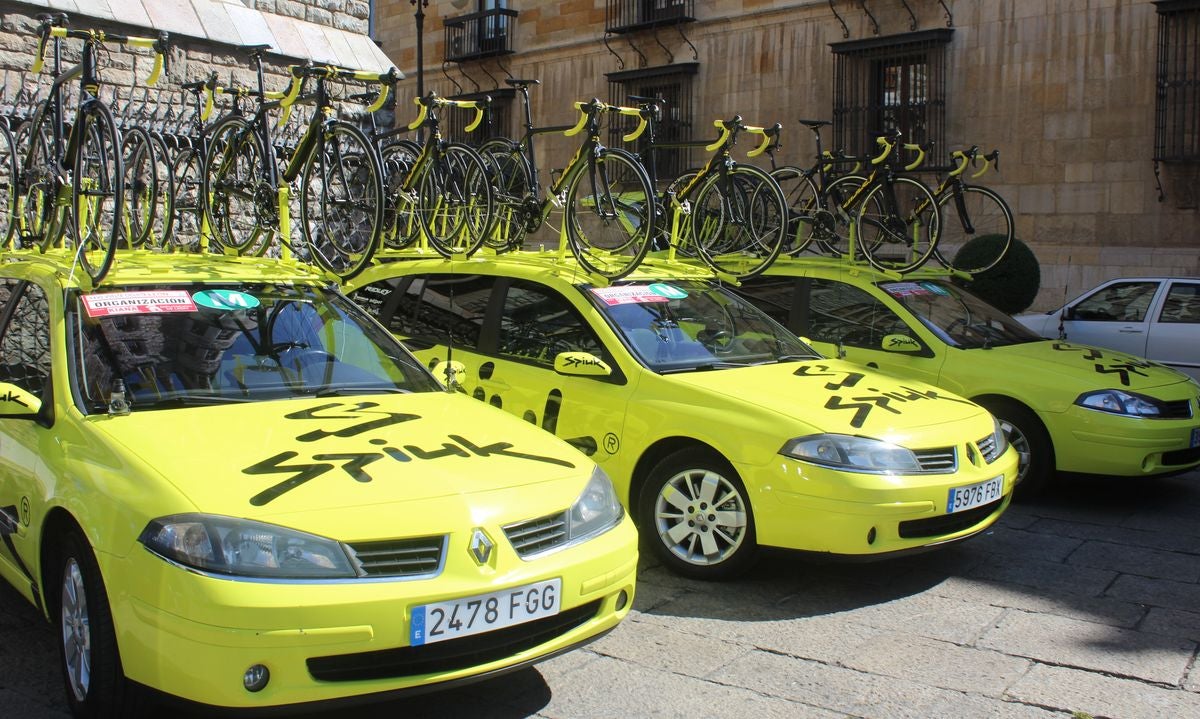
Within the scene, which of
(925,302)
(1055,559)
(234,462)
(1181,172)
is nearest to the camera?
(234,462)

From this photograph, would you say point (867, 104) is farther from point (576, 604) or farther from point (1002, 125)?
point (576, 604)

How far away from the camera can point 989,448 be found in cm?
571

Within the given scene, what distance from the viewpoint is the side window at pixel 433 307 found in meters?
6.76

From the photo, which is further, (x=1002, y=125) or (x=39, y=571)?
(x=1002, y=125)

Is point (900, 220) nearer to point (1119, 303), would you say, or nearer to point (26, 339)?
point (1119, 303)

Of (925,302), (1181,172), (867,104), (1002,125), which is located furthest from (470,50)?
(925,302)

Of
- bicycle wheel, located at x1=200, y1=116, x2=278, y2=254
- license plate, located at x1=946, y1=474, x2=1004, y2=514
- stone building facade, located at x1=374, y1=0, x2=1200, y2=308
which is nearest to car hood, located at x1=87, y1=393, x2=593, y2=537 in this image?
license plate, located at x1=946, y1=474, x2=1004, y2=514

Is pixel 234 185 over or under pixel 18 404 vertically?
over

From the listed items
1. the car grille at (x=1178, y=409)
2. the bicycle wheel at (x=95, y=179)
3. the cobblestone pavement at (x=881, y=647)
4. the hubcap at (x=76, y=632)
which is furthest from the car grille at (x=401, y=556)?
the car grille at (x=1178, y=409)

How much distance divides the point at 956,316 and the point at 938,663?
4.02 m

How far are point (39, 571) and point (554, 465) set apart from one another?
1.81m

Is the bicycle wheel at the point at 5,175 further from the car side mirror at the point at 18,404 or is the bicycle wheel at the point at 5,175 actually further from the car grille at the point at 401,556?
A: the car grille at the point at 401,556

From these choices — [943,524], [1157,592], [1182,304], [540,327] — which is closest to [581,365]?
[540,327]

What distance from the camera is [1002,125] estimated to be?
19.1 m
